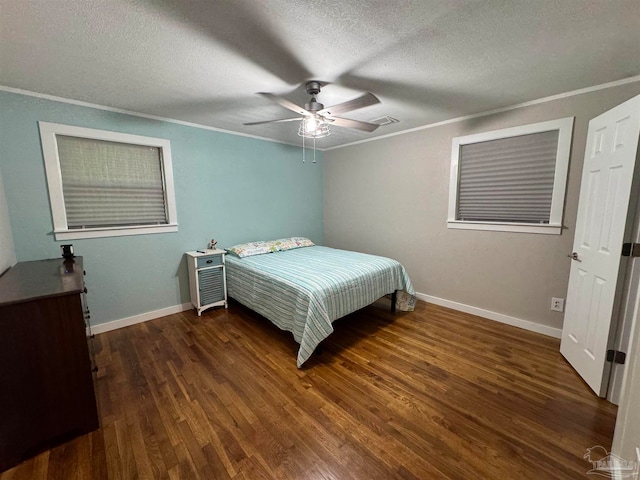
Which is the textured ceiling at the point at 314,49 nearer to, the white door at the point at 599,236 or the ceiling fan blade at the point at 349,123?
the ceiling fan blade at the point at 349,123

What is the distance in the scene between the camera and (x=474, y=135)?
2.95 meters

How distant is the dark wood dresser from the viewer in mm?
1346

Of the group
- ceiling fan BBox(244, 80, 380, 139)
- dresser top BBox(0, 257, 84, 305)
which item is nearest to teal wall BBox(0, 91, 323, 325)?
dresser top BBox(0, 257, 84, 305)

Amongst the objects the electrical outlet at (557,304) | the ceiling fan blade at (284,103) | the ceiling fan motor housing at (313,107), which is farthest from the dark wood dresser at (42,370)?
the electrical outlet at (557,304)

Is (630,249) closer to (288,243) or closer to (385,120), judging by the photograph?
(385,120)

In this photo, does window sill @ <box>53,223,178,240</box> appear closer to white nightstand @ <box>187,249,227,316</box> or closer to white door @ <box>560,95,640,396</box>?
white nightstand @ <box>187,249,227,316</box>

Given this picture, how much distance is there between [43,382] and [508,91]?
13.0 feet

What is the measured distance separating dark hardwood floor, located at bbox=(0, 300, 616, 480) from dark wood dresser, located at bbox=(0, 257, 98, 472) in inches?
4.6

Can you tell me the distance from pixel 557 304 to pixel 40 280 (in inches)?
169

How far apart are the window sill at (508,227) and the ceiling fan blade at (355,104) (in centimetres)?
203

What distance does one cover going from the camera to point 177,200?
3.19 metres

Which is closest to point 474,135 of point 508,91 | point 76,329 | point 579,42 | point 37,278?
point 508,91

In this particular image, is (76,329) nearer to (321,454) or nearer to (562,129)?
(321,454)

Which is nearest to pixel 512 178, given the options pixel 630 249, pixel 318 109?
pixel 630 249
